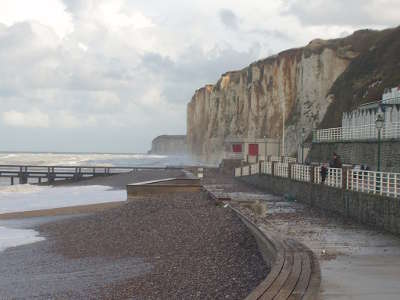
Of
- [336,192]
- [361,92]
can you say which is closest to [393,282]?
[336,192]

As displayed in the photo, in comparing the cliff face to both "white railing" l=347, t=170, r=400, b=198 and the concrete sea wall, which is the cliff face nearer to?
the concrete sea wall

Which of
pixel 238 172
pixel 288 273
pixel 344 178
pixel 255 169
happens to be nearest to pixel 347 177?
pixel 344 178

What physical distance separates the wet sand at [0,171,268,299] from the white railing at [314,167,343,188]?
12.0 feet

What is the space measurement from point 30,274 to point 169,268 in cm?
290

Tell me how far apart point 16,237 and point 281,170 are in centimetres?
1580

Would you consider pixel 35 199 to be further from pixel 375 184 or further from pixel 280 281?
pixel 280 281

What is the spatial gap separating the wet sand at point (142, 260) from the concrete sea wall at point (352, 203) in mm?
3037

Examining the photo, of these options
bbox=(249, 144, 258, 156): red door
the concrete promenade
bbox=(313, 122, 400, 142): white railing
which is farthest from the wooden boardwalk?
bbox=(249, 144, 258, 156): red door

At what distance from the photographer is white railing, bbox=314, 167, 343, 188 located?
18.2m

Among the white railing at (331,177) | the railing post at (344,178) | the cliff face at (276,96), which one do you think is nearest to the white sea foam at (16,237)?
the railing post at (344,178)

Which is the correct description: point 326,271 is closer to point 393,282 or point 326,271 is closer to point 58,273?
point 393,282

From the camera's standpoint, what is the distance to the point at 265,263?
981 cm

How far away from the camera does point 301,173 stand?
2434 cm

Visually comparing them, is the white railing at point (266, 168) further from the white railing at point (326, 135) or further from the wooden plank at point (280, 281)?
the wooden plank at point (280, 281)
